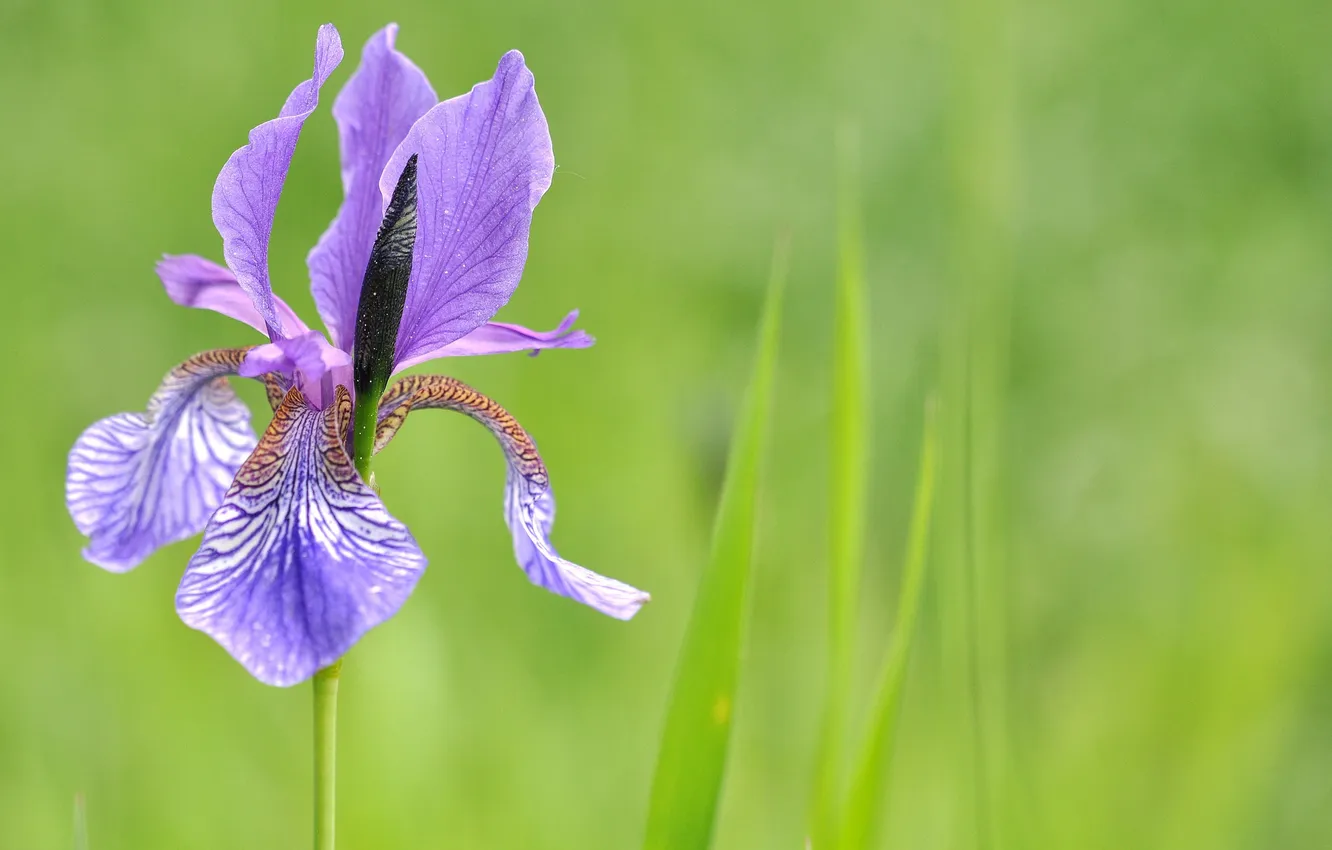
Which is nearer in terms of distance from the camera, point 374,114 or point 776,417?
point 374,114

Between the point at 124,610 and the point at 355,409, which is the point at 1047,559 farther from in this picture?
the point at 355,409

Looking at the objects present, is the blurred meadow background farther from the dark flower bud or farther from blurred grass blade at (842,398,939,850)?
the dark flower bud

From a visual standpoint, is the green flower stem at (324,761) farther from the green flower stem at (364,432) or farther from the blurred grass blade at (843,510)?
the blurred grass blade at (843,510)

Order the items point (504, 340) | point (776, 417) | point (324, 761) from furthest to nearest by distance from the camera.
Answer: point (776, 417) < point (504, 340) < point (324, 761)

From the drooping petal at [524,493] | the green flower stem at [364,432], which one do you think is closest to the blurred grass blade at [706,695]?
the drooping petal at [524,493]

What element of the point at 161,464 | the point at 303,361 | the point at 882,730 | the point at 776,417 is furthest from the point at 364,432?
the point at 776,417

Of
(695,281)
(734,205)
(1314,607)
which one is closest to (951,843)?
(1314,607)

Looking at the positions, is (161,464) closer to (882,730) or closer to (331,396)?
(331,396)
